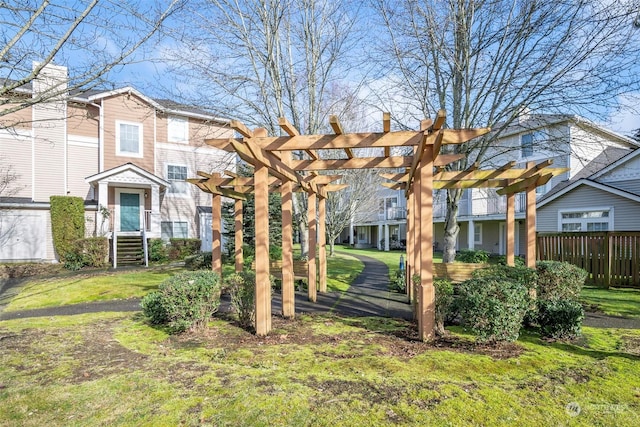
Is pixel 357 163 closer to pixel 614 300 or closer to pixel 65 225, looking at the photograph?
pixel 614 300

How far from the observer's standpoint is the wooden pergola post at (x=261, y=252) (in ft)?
17.7

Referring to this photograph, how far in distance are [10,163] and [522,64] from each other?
2004 centimetres

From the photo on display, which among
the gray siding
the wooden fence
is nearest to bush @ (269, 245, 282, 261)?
the wooden fence

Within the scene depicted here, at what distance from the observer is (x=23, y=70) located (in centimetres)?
389

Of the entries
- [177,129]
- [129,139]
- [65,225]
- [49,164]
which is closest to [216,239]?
[65,225]

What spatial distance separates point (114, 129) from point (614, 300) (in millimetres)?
20254

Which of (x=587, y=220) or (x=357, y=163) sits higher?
(x=357, y=163)

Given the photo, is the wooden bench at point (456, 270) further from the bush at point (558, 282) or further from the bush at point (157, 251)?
the bush at point (157, 251)

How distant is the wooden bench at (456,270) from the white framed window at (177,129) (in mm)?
15347

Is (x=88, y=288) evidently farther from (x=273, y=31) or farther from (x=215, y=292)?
(x=273, y=31)

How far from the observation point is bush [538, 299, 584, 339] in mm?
5078

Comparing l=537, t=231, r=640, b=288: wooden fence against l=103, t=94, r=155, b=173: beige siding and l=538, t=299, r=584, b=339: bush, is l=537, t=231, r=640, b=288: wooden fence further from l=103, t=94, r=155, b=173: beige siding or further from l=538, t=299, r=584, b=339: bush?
l=103, t=94, r=155, b=173: beige siding

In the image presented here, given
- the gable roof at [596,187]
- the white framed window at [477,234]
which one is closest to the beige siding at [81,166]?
the gable roof at [596,187]

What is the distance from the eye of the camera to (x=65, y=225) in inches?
582
